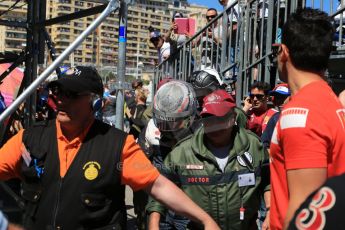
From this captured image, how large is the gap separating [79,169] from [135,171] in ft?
0.93

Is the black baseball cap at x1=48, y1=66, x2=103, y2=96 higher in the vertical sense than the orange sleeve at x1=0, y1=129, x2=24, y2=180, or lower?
higher

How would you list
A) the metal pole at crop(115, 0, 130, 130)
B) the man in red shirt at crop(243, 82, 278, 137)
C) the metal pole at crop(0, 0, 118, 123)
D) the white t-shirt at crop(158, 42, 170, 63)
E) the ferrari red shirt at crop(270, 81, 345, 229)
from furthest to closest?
1. the white t-shirt at crop(158, 42, 170, 63)
2. the man in red shirt at crop(243, 82, 278, 137)
3. the metal pole at crop(115, 0, 130, 130)
4. the metal pole at crop(0, 0, 118, 123)
5. the ferrari red shirt at crop(270, 81, 345, 229)

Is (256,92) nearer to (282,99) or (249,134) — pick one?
(282,99)

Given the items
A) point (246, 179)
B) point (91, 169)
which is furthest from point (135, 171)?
point (246, 179)

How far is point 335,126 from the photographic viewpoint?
2.03 m

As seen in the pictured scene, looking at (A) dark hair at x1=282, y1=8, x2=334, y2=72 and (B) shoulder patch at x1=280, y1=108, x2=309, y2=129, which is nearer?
(B) shoulder patch at x1=280, y1=108, x2=309, y2=129

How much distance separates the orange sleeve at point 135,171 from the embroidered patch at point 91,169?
0.45 feet

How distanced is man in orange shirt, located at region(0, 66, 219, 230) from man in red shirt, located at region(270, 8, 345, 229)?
2.19 ft

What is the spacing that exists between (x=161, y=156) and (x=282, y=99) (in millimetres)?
2275

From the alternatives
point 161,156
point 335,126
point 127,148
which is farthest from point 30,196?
point 335,126

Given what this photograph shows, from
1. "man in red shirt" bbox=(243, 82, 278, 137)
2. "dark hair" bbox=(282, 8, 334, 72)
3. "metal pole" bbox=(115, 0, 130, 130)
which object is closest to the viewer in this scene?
"dark hair" bbox=(282, 8, 334, 72)

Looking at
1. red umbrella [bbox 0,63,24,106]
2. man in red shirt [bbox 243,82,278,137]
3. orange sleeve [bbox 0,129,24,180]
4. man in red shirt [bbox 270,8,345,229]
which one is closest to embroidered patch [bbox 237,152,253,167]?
man in red shirt [bbox 270,8,345,229]

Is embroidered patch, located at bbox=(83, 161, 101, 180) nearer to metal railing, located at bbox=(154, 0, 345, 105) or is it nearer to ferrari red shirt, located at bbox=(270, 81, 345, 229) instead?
ferrari red shirt, located at bbox=(270, 81, 345, 229)

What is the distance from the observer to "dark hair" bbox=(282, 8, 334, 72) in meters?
2.19
